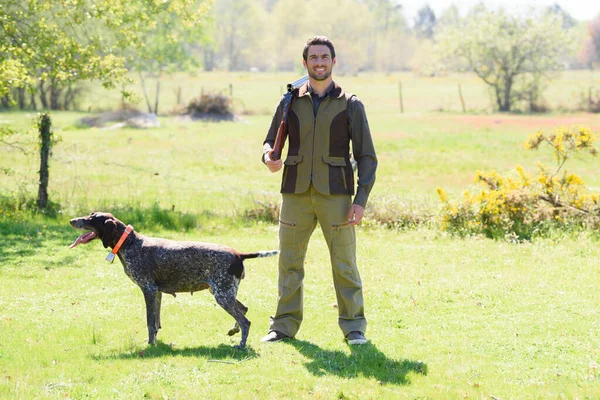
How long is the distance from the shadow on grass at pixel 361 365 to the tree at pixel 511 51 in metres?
47.6

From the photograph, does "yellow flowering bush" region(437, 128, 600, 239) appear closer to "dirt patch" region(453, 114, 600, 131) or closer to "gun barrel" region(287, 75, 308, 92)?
"gun barrel" region(287, 75, 308, 92)

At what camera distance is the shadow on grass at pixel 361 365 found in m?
6.33

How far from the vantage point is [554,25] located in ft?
187

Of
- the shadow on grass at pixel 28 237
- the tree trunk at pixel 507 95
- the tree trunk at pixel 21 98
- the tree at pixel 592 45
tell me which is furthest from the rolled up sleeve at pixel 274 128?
the tree at pixel 592 45

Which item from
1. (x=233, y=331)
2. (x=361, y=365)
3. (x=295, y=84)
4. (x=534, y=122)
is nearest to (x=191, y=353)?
(x=233, y=331)

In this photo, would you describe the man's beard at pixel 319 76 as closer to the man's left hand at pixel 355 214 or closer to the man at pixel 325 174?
the man at pixel 325 174

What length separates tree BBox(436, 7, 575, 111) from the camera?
5334cm

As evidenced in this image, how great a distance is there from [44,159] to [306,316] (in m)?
8.09

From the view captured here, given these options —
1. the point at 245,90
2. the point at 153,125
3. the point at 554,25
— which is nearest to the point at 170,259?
the point at 153,125

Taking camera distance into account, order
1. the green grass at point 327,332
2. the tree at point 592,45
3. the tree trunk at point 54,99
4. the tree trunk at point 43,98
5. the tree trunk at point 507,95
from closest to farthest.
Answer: the green grass at point 327,332 < the tree trunk at point 43,98 < the tree trunk at point 54,99 < the tree trunk at point 507,95 < the tree at point 592,45

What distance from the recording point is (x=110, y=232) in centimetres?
693

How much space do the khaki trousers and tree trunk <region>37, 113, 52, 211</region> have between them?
861cm

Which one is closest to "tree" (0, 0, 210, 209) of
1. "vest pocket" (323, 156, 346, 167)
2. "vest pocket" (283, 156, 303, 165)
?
"vest pocket" (283, 156, 303, 165)

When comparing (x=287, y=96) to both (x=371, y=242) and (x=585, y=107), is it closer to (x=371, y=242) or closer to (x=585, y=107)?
(x=371, y=242)
